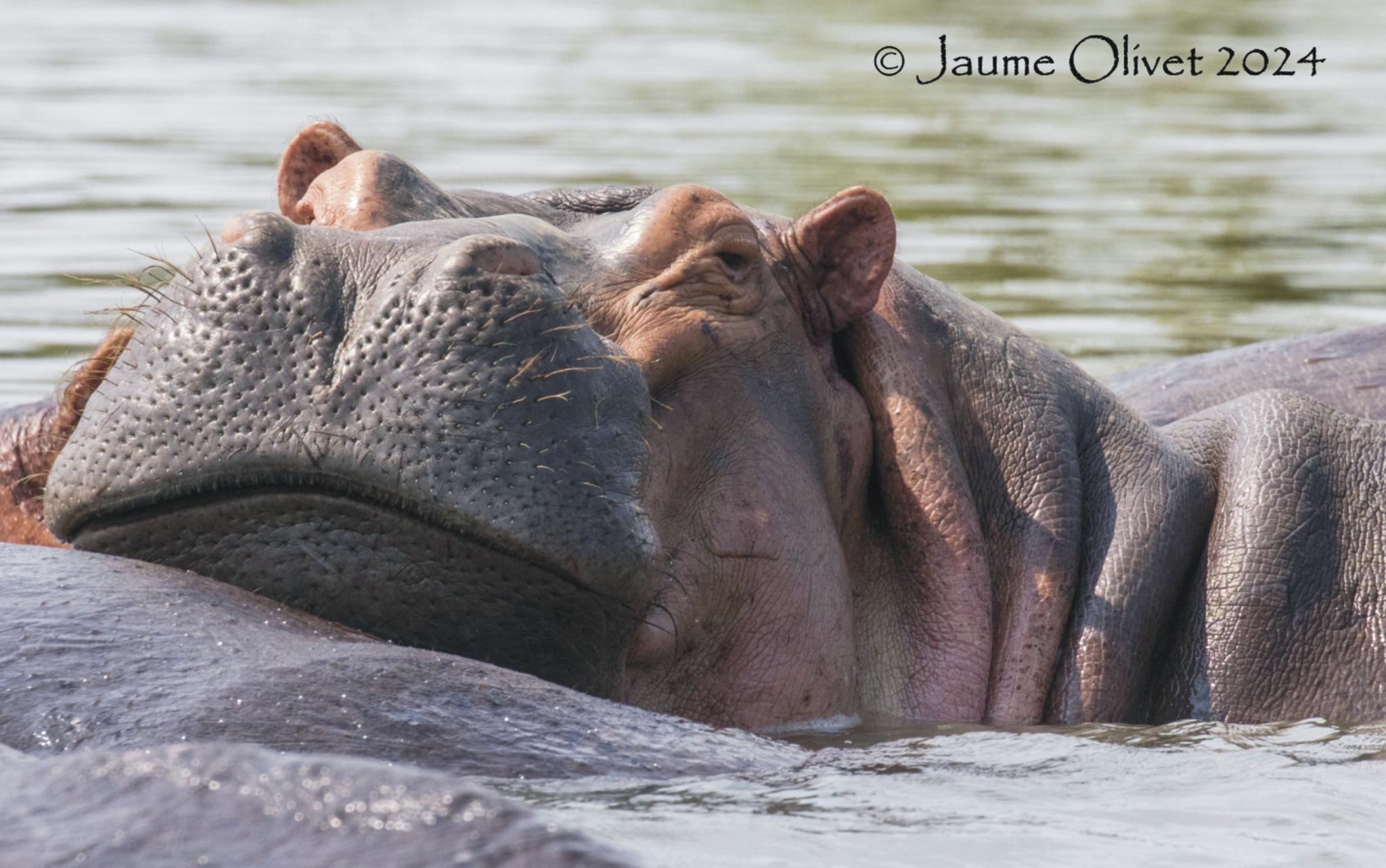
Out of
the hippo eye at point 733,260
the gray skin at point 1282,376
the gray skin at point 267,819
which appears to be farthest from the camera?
the gray skin at point 1282,376

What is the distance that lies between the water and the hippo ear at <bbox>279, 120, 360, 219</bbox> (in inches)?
17.9

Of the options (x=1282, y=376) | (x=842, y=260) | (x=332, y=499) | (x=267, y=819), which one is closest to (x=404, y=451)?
(x=332, y=499)

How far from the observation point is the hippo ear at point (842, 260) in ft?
13.2

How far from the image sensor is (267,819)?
75.3 inches

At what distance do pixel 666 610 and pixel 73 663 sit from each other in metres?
1.07

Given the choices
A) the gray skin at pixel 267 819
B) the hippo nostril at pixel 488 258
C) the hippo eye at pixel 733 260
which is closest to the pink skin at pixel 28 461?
the hippo nostril at pixel 488 258

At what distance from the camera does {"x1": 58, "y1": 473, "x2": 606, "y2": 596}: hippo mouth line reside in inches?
120

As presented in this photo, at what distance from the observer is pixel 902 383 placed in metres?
4.06

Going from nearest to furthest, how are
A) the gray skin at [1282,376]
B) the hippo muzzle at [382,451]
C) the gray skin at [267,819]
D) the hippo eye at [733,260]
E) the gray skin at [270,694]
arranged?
the gray skin at [267,819] → the gray skin at [270,694] → the hippo muzzle at [382,451] → the hippo eye at [733,260] → the gray skin at [1282,376]

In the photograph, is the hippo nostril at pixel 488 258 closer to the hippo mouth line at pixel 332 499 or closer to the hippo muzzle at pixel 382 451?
the hippo muzzle at pixel 382 451

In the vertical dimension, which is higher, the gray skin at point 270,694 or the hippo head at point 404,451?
the hippo head at point 404,451

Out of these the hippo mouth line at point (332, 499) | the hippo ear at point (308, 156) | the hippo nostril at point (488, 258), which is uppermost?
the hippo ear at point (308, 156)

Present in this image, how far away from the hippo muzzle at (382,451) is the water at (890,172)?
454 mm

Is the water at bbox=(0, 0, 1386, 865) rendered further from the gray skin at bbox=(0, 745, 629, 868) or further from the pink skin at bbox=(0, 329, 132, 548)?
the gray skin at bbox=(0, 745, 629, 868)
